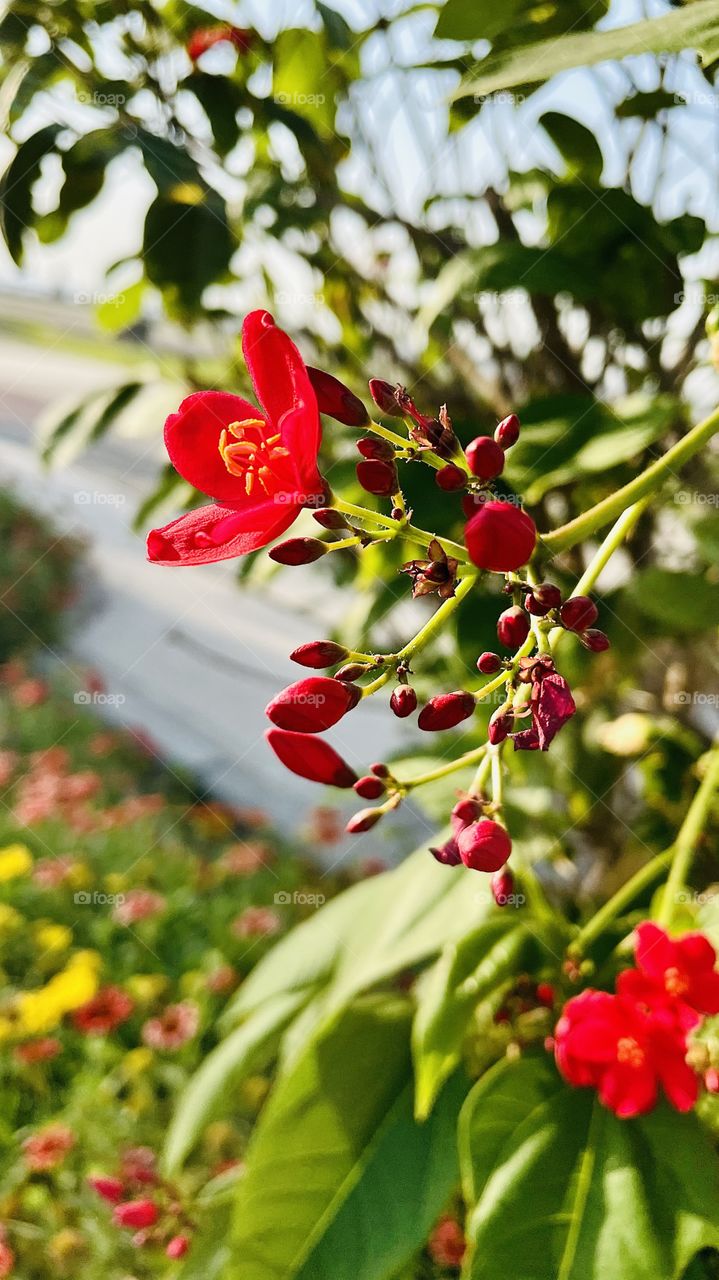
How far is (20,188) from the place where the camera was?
2.49 feet

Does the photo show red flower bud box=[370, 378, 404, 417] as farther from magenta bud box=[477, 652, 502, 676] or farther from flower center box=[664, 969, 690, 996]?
flower center box=[664, 969, 690, 996]

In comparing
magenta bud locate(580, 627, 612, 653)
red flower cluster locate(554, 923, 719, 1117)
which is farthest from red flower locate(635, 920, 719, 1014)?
magenta bud locate(580, 627, 612, 653)

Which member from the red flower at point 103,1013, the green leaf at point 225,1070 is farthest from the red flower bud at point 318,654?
the red flower at point 103,1013

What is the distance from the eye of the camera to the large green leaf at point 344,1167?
0.72 m

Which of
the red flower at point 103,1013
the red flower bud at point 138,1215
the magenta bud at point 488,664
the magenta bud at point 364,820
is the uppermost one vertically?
the magenta bud at point 488,664

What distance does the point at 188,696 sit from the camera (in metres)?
2.92

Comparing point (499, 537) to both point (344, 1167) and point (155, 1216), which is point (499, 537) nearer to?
point (344, 1167)

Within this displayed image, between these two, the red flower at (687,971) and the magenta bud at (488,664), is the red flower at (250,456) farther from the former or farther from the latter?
the red flower at (687,971)

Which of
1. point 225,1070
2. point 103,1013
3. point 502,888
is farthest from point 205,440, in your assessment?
point 103,1013

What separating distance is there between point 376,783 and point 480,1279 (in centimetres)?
34

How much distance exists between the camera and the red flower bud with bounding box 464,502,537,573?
36 centimetres

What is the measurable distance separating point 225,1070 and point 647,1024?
489 millimetres

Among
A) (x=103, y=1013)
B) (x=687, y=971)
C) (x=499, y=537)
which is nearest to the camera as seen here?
(x=499, y=537)

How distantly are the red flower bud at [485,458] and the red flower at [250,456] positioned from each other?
63mm
